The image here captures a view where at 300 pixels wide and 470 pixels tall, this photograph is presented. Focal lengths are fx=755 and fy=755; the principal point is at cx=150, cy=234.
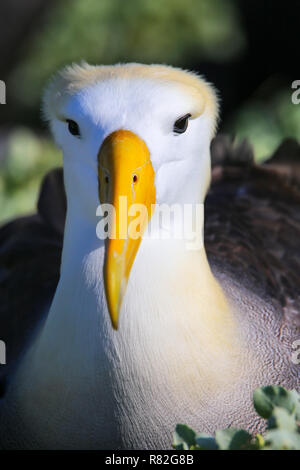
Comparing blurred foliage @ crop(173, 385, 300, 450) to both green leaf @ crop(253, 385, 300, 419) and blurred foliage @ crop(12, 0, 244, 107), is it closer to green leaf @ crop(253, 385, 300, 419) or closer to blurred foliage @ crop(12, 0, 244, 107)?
green leaf @ crop(253, 385, 300, 419)

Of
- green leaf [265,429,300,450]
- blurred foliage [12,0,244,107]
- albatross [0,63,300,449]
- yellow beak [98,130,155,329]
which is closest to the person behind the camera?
green leaf [265,429,300,450]

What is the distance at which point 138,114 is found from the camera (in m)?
1.65

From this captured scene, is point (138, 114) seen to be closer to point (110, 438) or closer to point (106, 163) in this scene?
point (106, 163)

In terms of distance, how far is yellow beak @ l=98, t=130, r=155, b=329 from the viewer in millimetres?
1539

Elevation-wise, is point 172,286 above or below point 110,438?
above

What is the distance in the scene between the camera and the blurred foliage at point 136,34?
478cm

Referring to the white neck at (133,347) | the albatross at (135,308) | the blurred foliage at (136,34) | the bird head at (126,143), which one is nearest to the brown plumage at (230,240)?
the albatross at (135,308)

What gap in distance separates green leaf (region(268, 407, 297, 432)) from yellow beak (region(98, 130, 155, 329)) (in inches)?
14.5

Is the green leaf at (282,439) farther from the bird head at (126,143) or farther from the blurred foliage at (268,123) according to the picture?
the blurred foliage at (268,123)

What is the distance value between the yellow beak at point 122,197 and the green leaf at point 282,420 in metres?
0.37

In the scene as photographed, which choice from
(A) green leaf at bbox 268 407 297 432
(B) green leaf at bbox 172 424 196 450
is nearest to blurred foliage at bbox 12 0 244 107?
(B) green leaf at bbox 172 424 196 450

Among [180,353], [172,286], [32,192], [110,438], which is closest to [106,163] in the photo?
[172,286]

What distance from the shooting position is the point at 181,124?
1.71m

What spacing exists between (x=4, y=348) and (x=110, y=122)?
33.6 inches
